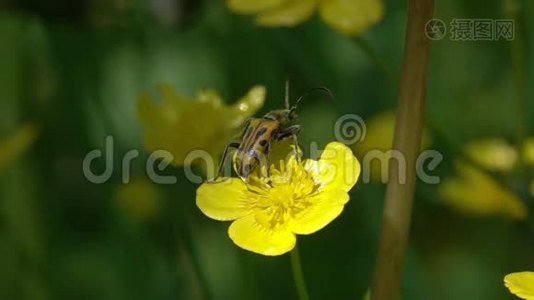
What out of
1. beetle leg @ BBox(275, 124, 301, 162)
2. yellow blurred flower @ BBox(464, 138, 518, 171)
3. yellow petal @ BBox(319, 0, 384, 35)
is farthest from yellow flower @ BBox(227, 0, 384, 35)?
yellow blurred flower @ BBox(464, 138, 518, 171)

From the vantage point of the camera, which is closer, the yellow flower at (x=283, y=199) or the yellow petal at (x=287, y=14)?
the yellow flower at (x=283, y=199)

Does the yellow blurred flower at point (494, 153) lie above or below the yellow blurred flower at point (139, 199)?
above

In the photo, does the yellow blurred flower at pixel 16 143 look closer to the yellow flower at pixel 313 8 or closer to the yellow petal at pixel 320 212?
the yellow flower at pixel 313 8

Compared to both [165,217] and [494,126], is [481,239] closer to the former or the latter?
[494,126]

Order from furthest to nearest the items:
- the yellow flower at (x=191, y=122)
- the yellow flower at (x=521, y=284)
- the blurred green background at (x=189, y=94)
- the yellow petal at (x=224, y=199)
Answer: the blurred green background at (x=189, y=94), the yellow flower at (x=191, y=122), the yellow petal at (x=224, y=199), the yellow flower at (x=521, y=284)

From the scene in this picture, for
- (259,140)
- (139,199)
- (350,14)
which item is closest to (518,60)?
(350,14)

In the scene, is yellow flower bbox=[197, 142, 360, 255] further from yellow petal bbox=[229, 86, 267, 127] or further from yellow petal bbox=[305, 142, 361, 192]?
yellow petal bbox=[229, 86, 267, 127]

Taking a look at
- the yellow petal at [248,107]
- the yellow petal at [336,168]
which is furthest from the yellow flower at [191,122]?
the yellow petal at [336,168]

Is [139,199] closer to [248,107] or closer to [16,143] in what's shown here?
[16,143]
